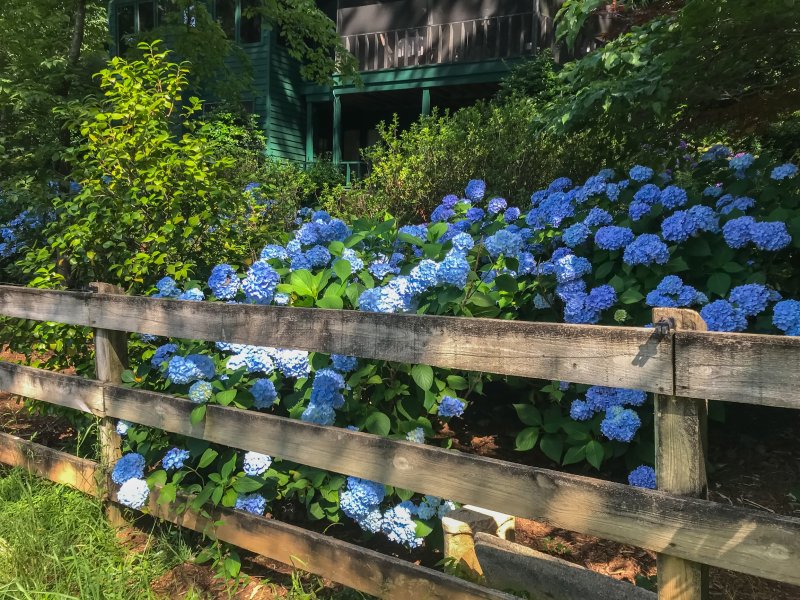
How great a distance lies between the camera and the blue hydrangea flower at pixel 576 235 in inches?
122

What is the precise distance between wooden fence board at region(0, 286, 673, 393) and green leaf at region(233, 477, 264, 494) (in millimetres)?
590

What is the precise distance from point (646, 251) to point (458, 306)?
875 mm

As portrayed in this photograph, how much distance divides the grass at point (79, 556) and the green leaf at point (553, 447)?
1.05 m

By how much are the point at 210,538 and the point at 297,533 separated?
553 millimetres

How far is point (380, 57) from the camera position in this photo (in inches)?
584

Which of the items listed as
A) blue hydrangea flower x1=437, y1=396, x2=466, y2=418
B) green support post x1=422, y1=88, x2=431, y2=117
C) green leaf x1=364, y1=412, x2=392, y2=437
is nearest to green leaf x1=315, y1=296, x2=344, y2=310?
green leaf x1=364, y1=412, x2=392, y2=437

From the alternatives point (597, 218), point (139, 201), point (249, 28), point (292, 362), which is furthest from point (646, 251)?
point (249, 28)

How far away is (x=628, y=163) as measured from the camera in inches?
181

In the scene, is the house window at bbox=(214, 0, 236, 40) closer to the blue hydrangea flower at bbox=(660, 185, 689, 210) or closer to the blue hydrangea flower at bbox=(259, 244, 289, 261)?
the blue hydrangea flower at bbox=(259, 244, 289, 261)

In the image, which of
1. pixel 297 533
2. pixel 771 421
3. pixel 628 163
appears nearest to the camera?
pixel 297 533

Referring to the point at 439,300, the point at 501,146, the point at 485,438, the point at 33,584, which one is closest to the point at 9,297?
the point at 33,584

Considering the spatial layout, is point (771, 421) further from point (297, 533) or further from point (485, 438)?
point (297, 533)

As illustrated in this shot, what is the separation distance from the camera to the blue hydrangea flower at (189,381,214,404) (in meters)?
2.64

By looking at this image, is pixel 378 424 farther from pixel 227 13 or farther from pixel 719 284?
pixel 227 13
